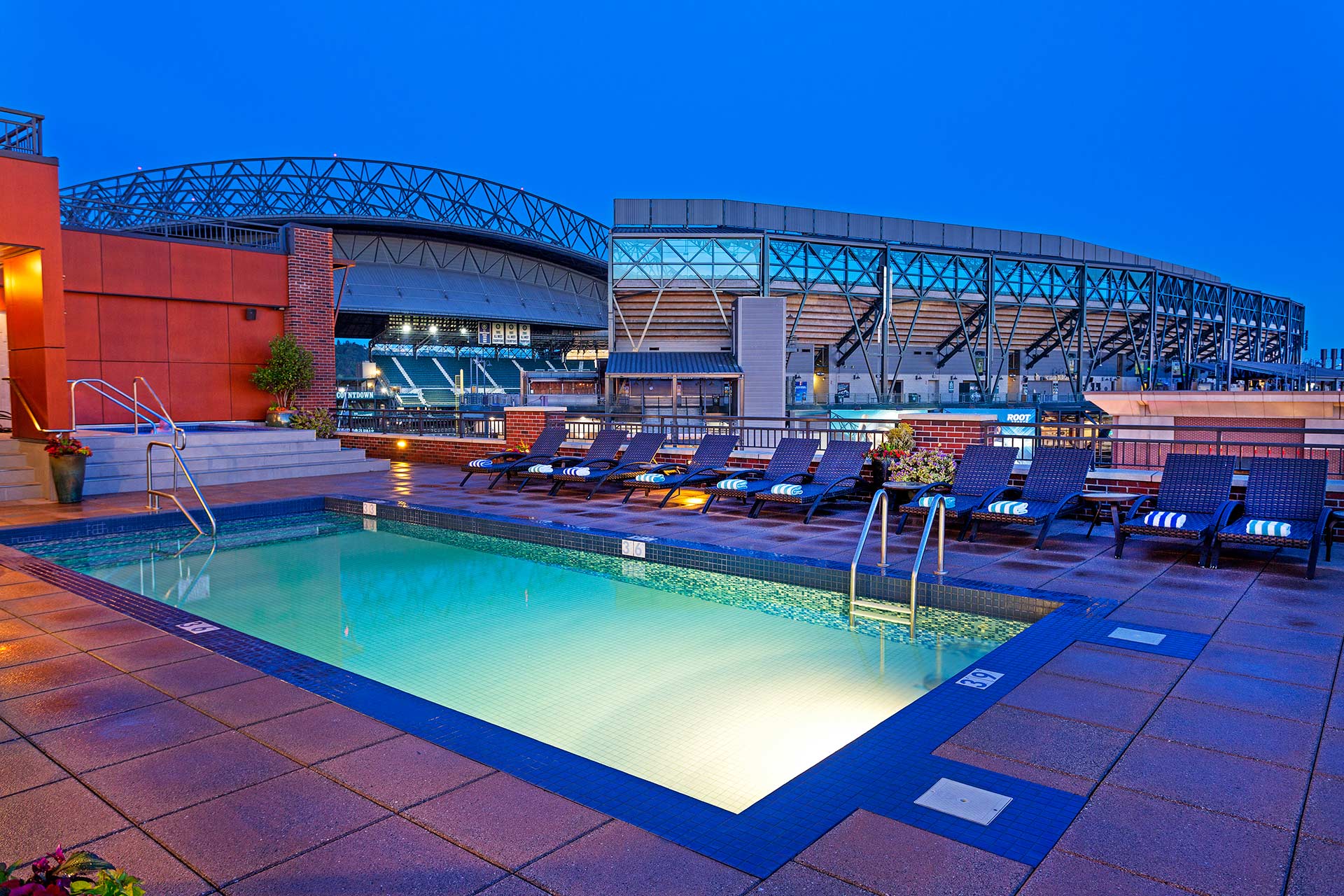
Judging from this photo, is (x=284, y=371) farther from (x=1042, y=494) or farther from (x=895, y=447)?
(x=1042, y=494)

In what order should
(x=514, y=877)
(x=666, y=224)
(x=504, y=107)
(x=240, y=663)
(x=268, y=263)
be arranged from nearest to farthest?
(x=514, y=877) → (x=240, y=663) → (x=268, y=263) → (x=666, y=224) → (x=504, y=107)

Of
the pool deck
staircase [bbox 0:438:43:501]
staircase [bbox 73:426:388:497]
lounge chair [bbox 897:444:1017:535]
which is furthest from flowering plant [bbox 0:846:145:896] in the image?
Result: staircase [bbox 73:426:388:497]

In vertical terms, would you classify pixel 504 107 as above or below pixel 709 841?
above

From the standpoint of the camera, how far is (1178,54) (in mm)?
125500

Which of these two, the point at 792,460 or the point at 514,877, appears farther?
A: the point at 792,460

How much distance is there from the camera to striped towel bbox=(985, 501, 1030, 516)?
815 cm

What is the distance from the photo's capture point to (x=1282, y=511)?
24.4ft

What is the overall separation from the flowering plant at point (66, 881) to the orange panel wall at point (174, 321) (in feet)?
56.3

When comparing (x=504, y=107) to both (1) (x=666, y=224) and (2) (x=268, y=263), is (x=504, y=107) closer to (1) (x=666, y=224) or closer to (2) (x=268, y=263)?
(1) (x=666, y=224)

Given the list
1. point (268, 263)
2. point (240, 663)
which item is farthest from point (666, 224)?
point (240, 663)

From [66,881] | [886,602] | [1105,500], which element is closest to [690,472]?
[1105,500]

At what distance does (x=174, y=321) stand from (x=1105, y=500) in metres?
16.8

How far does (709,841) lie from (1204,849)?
1.59 meters

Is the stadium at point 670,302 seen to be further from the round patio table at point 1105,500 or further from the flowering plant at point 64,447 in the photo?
the round patio table at point 1105,500
